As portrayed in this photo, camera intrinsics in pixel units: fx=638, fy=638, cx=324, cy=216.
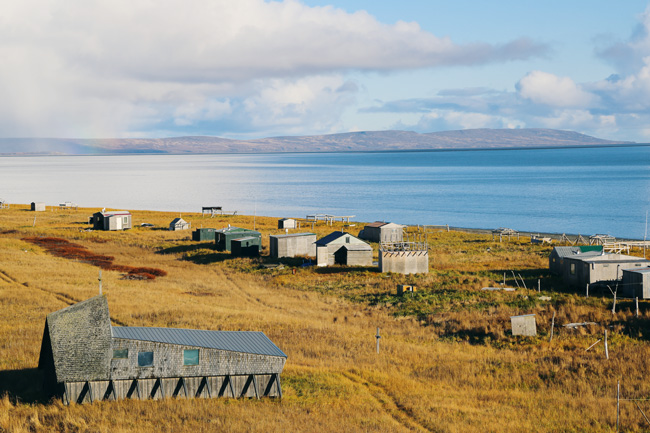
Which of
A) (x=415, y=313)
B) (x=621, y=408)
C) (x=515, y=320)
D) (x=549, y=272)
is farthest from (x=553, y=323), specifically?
(x=549, y=272)

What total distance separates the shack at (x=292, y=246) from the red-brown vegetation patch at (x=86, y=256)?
11465 millimetres

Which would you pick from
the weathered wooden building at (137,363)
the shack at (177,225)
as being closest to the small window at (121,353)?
the weathered wooden building at (137,363)

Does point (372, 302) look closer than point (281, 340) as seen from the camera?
No

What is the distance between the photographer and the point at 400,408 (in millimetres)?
23109

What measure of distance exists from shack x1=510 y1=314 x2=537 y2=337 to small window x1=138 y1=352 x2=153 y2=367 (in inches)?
758

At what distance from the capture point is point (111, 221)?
3504 inches

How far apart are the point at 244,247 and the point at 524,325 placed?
3700 cm

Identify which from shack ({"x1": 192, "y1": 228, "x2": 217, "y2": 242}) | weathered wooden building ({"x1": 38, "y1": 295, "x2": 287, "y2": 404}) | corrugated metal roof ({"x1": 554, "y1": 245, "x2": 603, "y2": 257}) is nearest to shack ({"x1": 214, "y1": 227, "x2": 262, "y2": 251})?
shack ({"x1": 192, "y1": 228, "x2": 217, "y2": 242})

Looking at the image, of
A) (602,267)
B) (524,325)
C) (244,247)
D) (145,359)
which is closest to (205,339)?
(145,359)

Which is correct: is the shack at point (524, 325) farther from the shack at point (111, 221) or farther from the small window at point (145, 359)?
the shack at point (111, 221)

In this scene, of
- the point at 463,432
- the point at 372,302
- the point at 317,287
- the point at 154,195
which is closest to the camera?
the point at 463,432

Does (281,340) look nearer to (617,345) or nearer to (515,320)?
(515,320)

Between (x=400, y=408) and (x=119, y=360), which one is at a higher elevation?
(x=119, y=360)

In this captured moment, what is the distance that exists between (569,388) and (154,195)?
594ft
